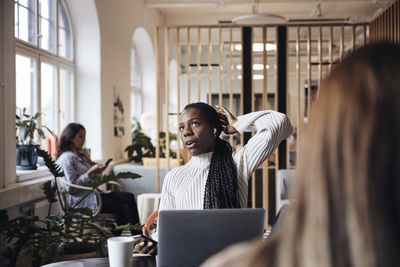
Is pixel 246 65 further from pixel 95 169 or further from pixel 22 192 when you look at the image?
pixel 22 192

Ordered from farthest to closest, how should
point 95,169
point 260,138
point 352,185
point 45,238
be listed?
point 95,169 → point 45,238 → point 260,138 → point 352,185

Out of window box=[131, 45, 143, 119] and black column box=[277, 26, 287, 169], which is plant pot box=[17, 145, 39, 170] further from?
window box=[131, 45, 143, 119]

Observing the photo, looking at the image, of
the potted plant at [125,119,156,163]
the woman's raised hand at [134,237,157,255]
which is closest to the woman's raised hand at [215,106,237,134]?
the woman's raised hand at [134,237,157,255]

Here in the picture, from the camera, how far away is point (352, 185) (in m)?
0.47

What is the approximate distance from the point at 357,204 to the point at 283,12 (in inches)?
401

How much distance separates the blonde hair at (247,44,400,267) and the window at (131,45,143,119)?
8.53 meters

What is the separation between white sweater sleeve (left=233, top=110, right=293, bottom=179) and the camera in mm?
2051

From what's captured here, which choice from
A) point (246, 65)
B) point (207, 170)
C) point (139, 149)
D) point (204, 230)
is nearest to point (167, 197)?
point (207, 170)

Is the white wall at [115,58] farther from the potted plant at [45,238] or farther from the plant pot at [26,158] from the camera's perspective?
the potted plant at [45,238]

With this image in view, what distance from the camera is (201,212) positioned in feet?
3.93

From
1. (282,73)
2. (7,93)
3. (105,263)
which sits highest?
(282,73)

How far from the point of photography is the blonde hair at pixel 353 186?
0.47m

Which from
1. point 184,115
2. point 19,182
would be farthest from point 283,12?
point 184,115

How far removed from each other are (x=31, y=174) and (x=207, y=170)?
2.61 metres
